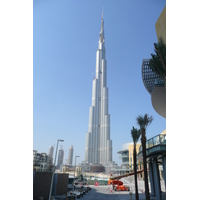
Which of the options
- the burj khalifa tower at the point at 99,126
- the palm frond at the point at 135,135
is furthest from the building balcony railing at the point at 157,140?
the burj khalifa tower at the point at 99,126

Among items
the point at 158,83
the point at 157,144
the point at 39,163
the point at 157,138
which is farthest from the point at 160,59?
the point at 39,163

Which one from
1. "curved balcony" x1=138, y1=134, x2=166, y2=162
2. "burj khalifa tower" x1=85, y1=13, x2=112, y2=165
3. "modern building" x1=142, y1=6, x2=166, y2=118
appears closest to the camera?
"curved balcony" x1=138, y1=134, x2=166, y2=162

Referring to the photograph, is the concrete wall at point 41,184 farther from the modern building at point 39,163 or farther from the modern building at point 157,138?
the modern building at point 39,163

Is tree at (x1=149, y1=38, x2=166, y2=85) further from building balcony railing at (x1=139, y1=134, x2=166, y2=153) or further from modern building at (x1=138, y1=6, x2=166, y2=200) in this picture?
building balcony railing at (x1=139, y1=134, x2=166, y2=153)

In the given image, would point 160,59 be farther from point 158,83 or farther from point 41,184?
point 41,184

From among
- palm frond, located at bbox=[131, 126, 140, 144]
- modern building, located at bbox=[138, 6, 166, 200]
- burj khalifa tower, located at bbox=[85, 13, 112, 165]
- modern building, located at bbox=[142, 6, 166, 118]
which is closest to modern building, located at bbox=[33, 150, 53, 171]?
burj khalifa tower, located at bbox=[85, 13, 112, 165]

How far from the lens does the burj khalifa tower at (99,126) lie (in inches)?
4264

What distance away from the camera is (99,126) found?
11506 cm

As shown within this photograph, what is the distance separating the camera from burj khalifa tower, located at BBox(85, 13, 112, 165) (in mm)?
108312

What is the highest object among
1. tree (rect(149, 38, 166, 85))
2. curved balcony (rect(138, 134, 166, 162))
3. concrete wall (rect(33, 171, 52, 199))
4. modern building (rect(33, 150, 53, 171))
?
tree (rect(149, 38, 166, 85))
